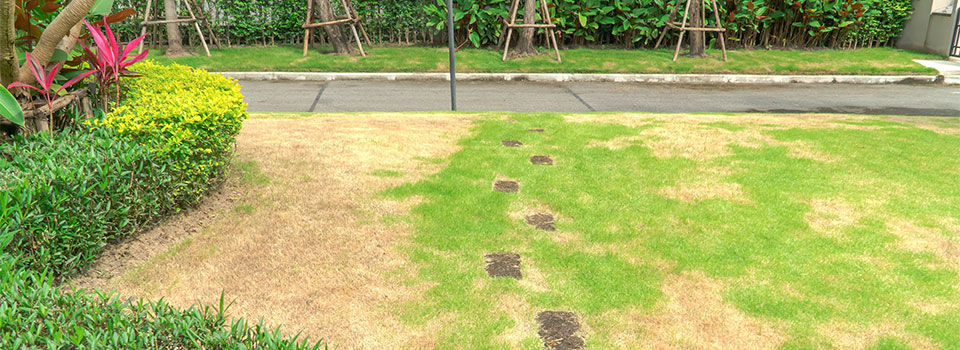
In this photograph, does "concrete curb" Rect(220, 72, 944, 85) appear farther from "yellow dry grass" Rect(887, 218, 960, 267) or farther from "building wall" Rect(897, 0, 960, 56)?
"yellow dry grass" Rect(887, 218, 960, 267)

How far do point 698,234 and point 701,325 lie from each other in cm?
134

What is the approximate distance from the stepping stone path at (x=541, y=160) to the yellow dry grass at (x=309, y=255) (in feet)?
3.29

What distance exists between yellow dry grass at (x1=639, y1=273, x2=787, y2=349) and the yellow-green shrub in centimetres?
334

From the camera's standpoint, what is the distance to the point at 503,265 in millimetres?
4246

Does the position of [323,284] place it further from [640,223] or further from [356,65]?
[356,65]

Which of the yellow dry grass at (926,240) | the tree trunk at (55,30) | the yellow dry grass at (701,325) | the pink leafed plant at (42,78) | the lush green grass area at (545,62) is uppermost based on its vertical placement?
the tree trunk at (55,30)

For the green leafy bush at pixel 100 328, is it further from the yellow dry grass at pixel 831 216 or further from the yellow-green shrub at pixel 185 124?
the yellow dry grass at pixel 831 216

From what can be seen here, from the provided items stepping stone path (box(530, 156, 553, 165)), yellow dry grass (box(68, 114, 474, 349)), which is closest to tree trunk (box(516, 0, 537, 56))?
stepping stone path (box(530, 156, 553, 165))

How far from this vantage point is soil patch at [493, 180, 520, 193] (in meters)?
5.66

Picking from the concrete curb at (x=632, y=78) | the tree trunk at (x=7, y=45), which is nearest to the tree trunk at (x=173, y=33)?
the concrete curb at (x=632, y=78)

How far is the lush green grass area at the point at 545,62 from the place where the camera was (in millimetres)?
15000

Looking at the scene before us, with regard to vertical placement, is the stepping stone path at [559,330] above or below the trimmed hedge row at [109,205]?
below

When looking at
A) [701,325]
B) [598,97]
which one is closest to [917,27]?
[598,97]

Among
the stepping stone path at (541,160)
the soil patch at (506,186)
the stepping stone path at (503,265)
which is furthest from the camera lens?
the stepping stone path at (541,160)
